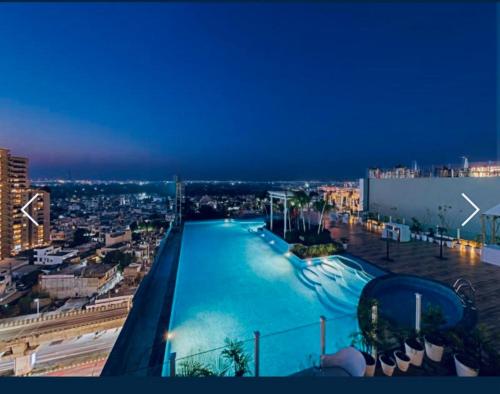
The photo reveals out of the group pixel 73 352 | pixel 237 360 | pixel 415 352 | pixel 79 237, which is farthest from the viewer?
pixel 79 237

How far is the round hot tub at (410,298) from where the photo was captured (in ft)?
12.5

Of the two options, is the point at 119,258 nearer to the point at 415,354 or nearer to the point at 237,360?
the point at 237,360

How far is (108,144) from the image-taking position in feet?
50.8

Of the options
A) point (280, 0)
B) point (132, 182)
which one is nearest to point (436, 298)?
point (280, 0)

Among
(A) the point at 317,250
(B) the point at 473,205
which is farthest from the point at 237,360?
(B) the point at 473,205

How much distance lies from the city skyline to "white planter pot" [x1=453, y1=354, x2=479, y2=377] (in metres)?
4.17

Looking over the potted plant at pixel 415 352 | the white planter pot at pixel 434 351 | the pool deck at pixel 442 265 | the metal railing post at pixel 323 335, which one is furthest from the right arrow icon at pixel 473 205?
the metal railing post at pixel 323 335

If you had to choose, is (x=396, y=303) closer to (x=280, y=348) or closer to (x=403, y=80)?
(x=280, y=348)

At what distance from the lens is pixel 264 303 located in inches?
199

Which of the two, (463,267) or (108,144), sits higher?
(108,144)

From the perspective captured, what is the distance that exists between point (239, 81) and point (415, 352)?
39.3 ft

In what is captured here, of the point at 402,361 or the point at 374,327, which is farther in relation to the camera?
the point at 374,327

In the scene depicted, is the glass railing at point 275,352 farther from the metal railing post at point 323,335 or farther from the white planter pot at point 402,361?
the white planter pot at point 402,361

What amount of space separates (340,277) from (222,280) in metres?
3.07
